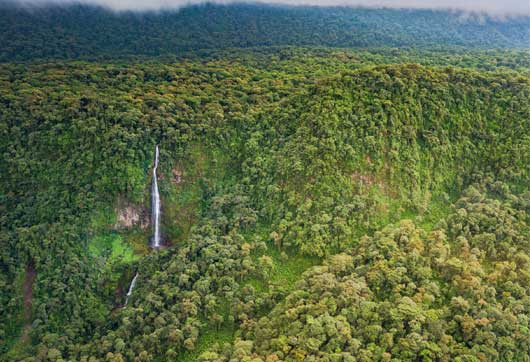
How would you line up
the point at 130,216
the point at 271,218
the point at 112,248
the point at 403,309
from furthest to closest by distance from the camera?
1. the point at 130,216
2. the point at 112,248
3. the point at 271,218
4. the point at 403,309

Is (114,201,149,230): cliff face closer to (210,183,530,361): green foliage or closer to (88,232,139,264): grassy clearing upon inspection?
(88,232,139,264): grassy clearing

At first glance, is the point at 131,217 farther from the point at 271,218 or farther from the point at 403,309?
the point at 403,309

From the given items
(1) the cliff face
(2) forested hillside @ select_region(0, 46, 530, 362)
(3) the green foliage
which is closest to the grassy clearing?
(2) forested hillside @ select_region(0, 46, 530, 362)

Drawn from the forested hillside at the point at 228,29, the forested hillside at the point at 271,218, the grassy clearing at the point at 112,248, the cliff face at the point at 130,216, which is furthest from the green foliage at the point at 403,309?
the forested hillside at the point at 228,29

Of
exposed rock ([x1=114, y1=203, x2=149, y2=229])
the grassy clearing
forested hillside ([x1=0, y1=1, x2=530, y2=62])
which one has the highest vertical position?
forested hillside ([x1=0, y1=1, x2=530, y2=62])

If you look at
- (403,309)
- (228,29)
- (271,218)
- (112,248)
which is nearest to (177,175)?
(112,248)

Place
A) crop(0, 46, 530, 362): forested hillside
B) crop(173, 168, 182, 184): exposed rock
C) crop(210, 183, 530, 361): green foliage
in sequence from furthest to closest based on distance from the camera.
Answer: crop(173, 168, 182, 184): exposed rock → crop(0, 46, 530, 362): forested hillside → crop(210, 183, 530, 361): green foliage

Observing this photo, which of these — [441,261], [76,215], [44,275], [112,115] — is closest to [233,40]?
[112,115]

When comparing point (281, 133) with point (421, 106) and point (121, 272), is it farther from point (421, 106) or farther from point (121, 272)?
point (121, 272)
